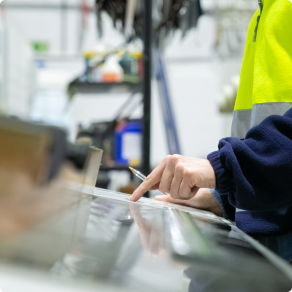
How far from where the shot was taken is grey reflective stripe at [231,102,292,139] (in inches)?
25.9

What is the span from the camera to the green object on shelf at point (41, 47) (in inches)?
123

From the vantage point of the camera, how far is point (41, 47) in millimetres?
3139

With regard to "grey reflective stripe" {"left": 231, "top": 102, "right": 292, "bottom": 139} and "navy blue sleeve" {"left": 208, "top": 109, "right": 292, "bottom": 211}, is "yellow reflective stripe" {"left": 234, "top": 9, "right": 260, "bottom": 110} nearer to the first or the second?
"grey reflective stripe" {"left": 231, "top": 102, "right": 292, "bottom": 139}

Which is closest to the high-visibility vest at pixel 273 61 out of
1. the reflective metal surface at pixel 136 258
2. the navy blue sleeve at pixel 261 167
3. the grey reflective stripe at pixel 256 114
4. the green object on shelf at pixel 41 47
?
the grey reflective stripe at pixel 256 114

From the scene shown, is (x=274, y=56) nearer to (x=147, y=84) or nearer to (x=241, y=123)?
(x=241, y=123)

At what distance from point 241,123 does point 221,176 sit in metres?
0.29

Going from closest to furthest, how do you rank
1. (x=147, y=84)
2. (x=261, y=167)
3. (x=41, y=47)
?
1. (x=261, y=167)
2. (x=147, y=84)
3. (x=41, y=47)

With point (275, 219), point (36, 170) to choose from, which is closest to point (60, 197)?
point (36, 170)

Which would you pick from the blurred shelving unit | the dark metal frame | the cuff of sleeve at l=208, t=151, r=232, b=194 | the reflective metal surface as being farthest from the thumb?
the blurred shelving unit

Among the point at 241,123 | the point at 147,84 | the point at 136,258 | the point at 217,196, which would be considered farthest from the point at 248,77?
the point at 147,84

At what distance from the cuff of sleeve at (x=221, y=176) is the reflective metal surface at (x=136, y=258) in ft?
0.54

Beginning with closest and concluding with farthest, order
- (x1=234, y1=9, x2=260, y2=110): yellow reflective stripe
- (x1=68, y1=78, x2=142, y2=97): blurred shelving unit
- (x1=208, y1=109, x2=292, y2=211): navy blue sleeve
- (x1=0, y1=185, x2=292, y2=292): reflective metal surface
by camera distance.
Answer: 1. (x1=0, y1=185, x2=292, y2=292): reflective metal surface
2. (x1=208, y1=109, x2=292, y2=211): navy blue sleeve
3. (x1=234, y1=9, x2=260, y2=110): yellow reflective stripe
4. (x1=68, y1=78, x2=142, y2=97): blurred shelving unit

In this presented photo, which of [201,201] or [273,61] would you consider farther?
[201,201]

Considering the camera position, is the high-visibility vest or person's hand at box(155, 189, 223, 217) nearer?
the high-visibility vest
